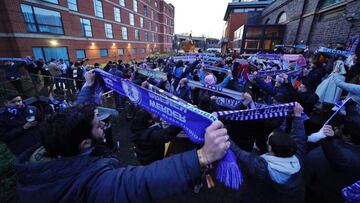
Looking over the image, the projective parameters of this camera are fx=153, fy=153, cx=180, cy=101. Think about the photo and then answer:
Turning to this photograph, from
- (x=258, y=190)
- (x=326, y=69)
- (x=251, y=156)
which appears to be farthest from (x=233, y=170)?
(x=326, y=69)

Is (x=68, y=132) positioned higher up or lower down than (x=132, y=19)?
lower down

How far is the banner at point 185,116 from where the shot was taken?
1018 mm

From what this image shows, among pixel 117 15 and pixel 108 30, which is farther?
pixel 117 15

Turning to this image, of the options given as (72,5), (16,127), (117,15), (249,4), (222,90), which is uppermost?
(249,4)

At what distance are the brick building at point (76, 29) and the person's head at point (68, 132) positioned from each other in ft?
65.7

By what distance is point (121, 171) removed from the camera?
0.97 meters

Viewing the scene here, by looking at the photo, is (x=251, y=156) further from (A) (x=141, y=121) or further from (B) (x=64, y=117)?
(B) (x=64, y=117)

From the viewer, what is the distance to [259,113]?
2443mm

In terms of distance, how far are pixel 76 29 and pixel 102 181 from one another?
26.9 meters

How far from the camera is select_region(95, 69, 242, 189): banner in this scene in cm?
102

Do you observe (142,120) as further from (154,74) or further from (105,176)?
(154,74)

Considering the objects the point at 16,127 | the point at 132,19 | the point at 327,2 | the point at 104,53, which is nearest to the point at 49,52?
the point at 104,53

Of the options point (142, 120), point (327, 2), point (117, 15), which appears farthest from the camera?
point (117, 15)

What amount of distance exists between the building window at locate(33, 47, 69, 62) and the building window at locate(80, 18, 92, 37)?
5204mm
